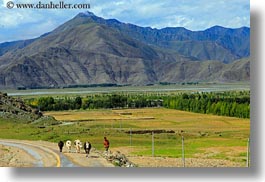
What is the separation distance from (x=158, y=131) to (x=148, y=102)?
3.75ft

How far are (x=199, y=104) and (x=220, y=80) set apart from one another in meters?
3.23

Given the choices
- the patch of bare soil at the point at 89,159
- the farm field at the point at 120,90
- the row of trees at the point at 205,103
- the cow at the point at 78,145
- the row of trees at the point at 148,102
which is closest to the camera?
→ the patch of bare soil at the point at 89,159

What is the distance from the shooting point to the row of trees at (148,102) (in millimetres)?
11703

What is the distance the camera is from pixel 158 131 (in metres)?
11.2

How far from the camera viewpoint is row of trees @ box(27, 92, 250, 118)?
38.4 ft

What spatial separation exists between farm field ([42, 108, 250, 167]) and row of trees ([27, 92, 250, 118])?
0.17 m

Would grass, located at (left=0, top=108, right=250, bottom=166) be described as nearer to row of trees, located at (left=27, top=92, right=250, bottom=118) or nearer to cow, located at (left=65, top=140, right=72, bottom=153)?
row of trees, located at (left=27, top=92, right=250, bottom=118)

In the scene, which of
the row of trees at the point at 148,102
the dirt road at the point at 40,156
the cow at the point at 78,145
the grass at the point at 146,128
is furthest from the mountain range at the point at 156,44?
the cow at the point at 78,145

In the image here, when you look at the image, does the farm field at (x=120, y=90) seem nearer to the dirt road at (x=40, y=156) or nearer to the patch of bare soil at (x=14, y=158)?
the dirt road at (x=40, y=156)

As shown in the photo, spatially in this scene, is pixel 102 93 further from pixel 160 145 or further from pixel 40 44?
pixel 40 44

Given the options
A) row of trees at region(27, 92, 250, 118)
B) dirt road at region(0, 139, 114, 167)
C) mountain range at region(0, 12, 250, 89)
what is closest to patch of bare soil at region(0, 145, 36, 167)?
dirt road at region(0, 139, 114, 167)

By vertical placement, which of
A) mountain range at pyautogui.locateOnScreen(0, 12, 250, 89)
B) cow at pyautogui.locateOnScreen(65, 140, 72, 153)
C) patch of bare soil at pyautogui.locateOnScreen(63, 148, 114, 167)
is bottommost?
patch of bare soil at pyautogui.locateOnScreen(63, 148, 114, 167)

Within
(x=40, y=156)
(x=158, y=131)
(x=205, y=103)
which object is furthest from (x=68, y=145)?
(x=205, y=103)

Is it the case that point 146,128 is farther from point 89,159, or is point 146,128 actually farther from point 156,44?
point 156,44
